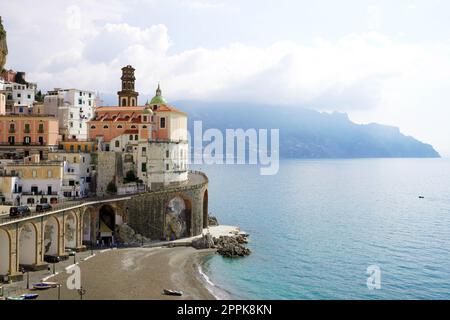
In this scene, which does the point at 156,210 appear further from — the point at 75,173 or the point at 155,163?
the point at 75,173

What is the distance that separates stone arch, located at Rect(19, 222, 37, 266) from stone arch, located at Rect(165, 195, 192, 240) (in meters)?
24.4

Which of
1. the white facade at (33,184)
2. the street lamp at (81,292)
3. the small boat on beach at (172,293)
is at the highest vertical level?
the white facade at (33,184)

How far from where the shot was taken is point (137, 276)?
198 feet

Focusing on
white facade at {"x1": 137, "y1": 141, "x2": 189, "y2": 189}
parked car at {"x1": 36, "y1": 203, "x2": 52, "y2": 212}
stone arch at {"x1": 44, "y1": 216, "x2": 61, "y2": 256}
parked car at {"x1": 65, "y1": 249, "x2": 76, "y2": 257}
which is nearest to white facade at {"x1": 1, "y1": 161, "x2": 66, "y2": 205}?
stone arch at {"x1": 44, "y1": 216, "x2": 61, "y2": 256}

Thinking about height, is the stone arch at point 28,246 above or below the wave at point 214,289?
above

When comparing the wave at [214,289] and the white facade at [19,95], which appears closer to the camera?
the wave at [214,289]

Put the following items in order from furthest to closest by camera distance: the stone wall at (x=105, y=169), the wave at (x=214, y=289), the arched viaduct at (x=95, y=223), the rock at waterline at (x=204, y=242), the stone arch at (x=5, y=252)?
the stone wall at (x=105, y=169) < the rock at waterline at (x=204, y=242) < the wave at (x=214, y=289) < the arched viaduct at (x=95, y=223) < the stone arch at (x=5, y=252)

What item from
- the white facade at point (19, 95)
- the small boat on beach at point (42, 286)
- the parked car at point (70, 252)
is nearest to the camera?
the small boat on beach at point (42, 286)

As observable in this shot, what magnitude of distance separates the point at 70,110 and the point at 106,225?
104ft

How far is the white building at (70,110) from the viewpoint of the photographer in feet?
324

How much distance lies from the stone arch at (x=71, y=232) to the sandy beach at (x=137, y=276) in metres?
4.09

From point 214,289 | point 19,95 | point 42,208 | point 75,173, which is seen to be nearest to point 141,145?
point 75,173

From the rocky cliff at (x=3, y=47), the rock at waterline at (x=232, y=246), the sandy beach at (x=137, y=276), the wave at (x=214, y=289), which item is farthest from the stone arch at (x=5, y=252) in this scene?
the rocky cliff at (x=3, y=47)

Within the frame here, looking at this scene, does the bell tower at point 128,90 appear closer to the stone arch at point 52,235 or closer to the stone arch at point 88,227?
the stone arch at point 88,227
